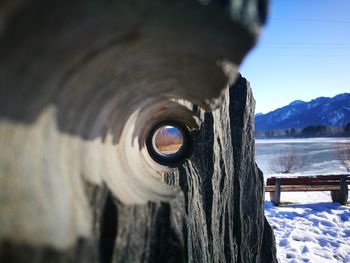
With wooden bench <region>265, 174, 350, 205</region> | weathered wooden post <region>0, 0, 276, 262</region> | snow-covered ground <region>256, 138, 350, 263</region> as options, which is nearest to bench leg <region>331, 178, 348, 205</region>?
wooden bench <region>265, 174, 350, 205</region>

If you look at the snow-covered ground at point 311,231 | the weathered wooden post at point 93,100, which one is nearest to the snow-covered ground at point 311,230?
the snow-covered ground at point 311,231

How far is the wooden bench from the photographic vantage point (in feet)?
29.4

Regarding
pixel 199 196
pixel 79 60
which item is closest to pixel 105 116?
pixel 79 60

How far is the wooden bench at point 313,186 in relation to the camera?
8.96 m

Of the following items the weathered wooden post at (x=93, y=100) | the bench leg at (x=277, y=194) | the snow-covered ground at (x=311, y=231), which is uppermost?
the weathered wooden post at (x=93, y=100)

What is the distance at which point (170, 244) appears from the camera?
1.45 metres

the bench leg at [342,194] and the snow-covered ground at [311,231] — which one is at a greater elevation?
the bench leg at [342,194]

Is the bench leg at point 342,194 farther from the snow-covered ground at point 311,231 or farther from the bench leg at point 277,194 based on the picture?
the bench leg at point 277,194

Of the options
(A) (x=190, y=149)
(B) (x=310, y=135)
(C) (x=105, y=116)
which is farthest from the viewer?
(B) (x=310, y=135)

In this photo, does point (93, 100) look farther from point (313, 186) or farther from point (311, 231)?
point (313, 186)

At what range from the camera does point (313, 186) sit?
927cm

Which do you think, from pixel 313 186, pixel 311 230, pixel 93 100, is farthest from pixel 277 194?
pixel 93 100

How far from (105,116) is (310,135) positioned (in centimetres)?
9981

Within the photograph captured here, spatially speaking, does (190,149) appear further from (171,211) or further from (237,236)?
(171,211)
